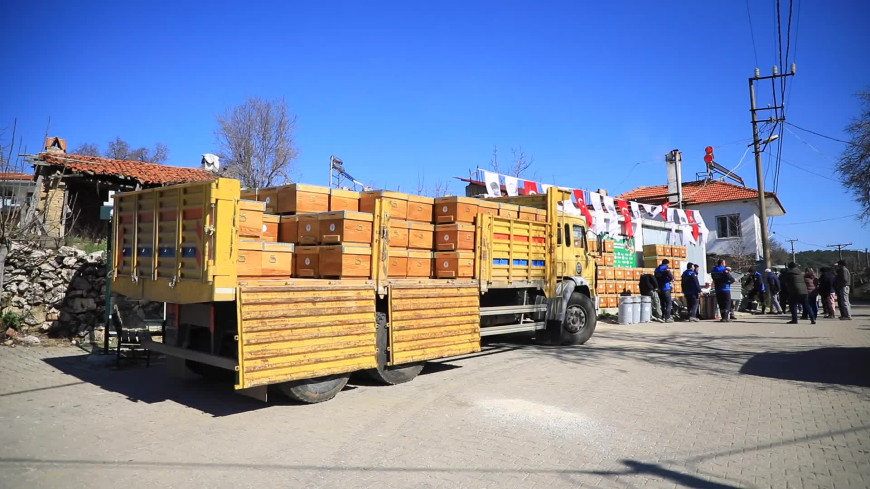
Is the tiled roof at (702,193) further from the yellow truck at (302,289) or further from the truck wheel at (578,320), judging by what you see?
the yellow truck at (302,289)

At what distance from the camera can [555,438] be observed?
5.57m

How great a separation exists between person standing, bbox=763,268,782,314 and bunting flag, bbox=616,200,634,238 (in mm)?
5061

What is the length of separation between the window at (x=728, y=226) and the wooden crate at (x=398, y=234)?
35.6 meters

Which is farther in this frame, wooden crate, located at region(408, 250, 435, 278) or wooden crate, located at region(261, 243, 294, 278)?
wooden crate, located at region(408, 250, 435, 278)

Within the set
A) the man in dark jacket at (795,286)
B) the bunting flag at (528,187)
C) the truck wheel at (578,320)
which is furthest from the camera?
the bunting flag at (528,187)

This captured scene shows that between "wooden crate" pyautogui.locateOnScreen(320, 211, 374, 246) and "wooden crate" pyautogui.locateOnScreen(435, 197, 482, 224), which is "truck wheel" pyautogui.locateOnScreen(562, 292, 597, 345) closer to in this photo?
"wooden crate" pyautogui.locateOnScreen(435, 197, 482, 224)

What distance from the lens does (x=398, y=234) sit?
8164 millimetres

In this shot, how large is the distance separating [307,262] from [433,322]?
6.48ft

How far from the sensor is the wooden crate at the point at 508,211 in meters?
9.80

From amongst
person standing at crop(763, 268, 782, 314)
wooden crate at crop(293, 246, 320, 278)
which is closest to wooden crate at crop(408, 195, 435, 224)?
wooden crate at crop(293, 246, 320, 278)

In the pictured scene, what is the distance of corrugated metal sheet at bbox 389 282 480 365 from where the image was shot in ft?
25.2

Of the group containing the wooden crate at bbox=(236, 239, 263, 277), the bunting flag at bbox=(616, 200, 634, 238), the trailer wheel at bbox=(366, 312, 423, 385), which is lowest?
the trailer wheel at bbox=(366, 312, 423, 385)

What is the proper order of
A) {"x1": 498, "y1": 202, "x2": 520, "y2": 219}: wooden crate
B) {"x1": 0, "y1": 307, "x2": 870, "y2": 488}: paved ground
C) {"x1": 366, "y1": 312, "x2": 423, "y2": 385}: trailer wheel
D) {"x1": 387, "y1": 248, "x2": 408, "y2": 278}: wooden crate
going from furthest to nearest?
{"x1": 498, "y1": 202, "x2": 520, "y2": 219}: wooden crate < {"x1": 387, "y1": 248, "x2": 408, "y2": 278}: wooden crate < {"x1": 366, "y1": 312, "x2": 423, "y2": 385}: trailer wheel < {"x1": 0, "y1": 307, "x2": 870, "y2": 488}: paved ground

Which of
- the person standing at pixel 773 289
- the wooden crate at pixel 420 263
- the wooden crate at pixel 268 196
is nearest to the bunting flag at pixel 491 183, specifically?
the wooden crate at pixel 420 263
